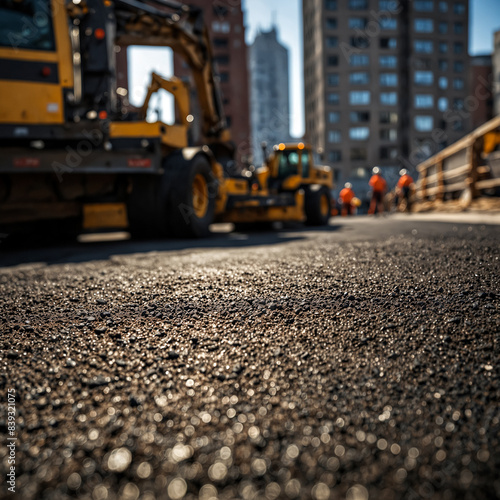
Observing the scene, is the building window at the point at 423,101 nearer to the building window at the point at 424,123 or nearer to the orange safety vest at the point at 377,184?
the building window at the point at 424,123

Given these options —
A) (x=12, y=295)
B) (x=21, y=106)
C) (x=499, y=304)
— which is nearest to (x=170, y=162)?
(x=21, y=106)

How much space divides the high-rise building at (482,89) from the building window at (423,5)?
10.3 meters

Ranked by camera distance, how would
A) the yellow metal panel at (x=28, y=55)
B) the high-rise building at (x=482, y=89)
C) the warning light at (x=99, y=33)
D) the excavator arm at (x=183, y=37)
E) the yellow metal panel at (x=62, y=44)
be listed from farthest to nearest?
the high-rise building at (x=482, y=89) < the excavator arm at (x=183, y=37) < the warning light at (x=99, y=33) < the yellow metal panel at (x=62, y=44) < the yellow metal panel at (x=28, y=55)

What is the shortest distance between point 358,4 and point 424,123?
14395 millimetres

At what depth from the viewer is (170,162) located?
613cm

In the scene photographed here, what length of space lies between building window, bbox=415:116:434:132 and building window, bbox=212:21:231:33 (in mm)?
21849

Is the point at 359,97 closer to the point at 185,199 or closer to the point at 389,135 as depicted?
the point at 389,135

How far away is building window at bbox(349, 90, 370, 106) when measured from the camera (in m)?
47.7

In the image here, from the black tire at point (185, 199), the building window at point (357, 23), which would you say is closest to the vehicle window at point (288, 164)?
the black tire at point (185, 199)

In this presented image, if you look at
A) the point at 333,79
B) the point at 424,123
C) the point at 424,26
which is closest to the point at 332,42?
the point at 333,79

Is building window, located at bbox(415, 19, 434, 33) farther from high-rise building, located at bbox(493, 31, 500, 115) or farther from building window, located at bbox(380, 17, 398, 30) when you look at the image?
high-rise building, located at bbox(493, 31, 500, 115)

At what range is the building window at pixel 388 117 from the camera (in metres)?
48.2

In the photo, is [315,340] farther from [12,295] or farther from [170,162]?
[170,162]

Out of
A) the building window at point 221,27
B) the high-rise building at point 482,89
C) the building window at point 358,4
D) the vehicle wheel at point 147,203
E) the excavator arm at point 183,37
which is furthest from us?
the high-rise building at point 482,89
